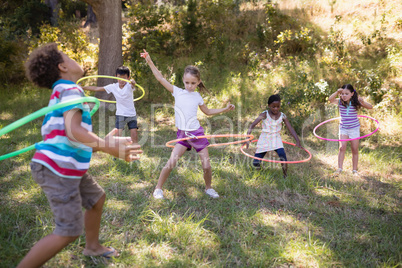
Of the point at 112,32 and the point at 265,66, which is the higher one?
the point at 112,32

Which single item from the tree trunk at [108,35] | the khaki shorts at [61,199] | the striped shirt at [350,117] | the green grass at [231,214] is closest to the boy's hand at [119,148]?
the khaki shorts at [61,199]

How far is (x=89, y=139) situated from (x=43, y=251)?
84 cm

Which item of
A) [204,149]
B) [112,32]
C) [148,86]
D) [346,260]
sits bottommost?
[346,260]

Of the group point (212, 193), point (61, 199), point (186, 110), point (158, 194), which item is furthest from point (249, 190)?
point (61, 199)

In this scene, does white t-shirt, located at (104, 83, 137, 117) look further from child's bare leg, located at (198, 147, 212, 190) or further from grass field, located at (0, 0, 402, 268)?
child's bare leg, located at (198, 147, 212, 190)

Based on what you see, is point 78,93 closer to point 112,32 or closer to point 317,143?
point 317,143

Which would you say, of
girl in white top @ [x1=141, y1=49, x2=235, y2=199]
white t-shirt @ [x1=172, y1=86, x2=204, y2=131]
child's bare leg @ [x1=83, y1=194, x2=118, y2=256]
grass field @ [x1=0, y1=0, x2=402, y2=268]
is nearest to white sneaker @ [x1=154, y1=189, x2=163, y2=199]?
girl in white top @ [x1=141, y1=49, x2=235, y2=199]

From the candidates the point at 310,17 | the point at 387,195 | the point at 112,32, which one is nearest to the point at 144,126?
the point at 112,32

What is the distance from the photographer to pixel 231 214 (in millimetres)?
3686

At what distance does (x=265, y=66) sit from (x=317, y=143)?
12.8 feet

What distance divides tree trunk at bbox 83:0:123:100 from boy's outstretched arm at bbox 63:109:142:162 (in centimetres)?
Answer: 596

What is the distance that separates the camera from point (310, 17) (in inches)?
416

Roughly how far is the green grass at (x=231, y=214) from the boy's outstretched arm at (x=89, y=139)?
111 cm

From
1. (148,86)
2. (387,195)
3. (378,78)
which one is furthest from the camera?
(148,86)
